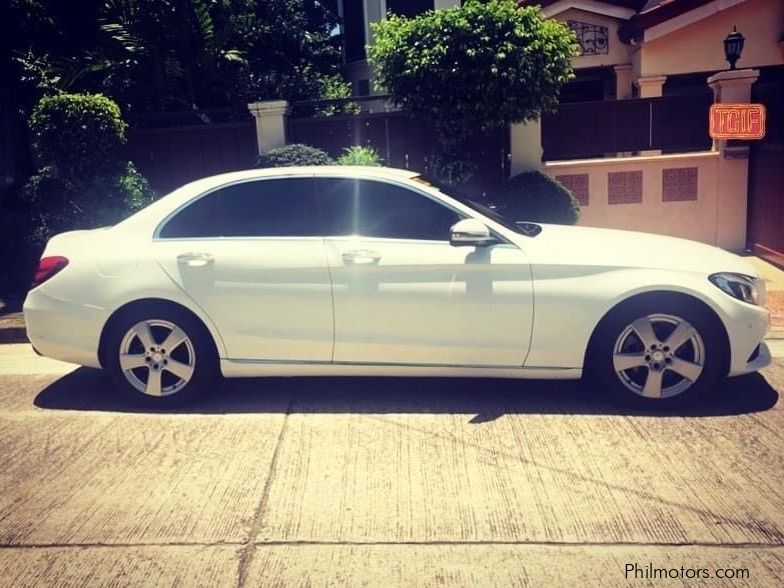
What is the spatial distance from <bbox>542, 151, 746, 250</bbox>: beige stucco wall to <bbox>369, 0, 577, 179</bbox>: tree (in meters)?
1.49

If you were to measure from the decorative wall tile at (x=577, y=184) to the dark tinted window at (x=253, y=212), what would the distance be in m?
6.52

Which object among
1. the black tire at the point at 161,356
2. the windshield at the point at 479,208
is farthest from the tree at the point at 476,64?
the black tire at the point at 161,356

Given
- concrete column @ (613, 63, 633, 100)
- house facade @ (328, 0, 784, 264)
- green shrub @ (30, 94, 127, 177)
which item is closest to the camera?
green shrub @ (30, 94, 127, 177)

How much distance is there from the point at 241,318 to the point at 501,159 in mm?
6635

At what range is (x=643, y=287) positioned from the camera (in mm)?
5129

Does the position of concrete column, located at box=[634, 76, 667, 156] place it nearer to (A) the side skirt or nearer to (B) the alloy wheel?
(B) the alloy wheel

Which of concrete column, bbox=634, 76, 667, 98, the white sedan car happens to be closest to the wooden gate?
concrete column, bbox=634, 76, 667, 98

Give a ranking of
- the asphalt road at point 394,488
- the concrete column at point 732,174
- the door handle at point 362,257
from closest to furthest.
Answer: the asphalt road at point 394,488, the door handle at point 362,257, the concrete column at point 732,174

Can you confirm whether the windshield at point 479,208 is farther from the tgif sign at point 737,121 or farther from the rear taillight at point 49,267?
the tgif sign at point 737,121

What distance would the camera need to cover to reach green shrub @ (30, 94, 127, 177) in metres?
10.4

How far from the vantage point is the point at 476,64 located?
9.90 metres

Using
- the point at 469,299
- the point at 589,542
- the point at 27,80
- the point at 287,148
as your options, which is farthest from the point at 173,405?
the point at 27,80

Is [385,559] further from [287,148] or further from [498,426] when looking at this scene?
[287,148]

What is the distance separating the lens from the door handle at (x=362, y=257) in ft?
17.5
